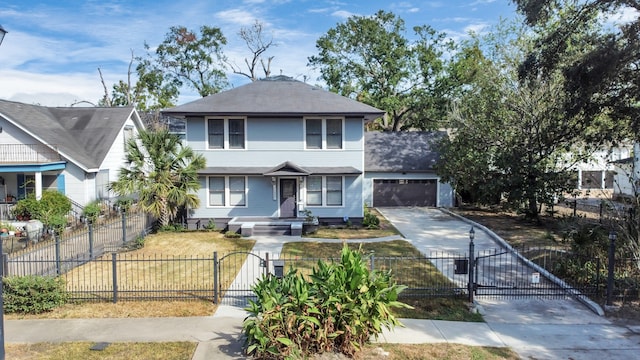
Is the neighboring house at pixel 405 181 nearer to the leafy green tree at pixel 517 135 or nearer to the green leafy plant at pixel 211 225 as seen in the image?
the leafy green tree at pixel 517 135

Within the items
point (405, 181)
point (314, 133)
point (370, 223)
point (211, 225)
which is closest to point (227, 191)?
point (211, 225)

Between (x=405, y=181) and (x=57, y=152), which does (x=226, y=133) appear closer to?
(x=57, y=152)

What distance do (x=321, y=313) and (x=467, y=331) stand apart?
3.49 metres

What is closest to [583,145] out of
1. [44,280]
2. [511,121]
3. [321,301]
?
[511,121]

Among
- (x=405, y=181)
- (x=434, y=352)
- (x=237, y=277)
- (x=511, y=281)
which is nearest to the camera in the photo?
(x=434, y=352)

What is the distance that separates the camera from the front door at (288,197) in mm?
20688

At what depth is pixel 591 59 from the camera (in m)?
14.1

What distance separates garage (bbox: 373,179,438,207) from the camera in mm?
27281

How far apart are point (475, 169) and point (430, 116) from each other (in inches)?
546

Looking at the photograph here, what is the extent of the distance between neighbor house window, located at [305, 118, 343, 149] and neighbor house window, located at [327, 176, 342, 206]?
5.24 ft

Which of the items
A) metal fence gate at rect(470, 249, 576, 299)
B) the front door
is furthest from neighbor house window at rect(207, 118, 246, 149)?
metal fence gate at rect(470, 249, 576, 299)

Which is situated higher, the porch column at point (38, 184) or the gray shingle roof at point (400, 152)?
the gray shingle roof at point (400, 152)

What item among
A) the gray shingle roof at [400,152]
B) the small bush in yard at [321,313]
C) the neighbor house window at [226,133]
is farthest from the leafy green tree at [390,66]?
the small bush in yard at [321,313]

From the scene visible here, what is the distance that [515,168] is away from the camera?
20297 mm
